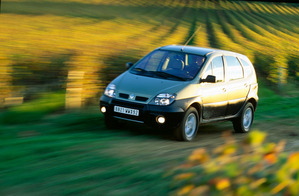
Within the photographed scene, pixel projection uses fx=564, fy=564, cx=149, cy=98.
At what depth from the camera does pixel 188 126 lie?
967cm

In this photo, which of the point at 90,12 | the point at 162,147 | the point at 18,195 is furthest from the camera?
the point at 90,12

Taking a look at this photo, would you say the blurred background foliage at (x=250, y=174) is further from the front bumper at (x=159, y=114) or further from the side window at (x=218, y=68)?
the side window at (x=218, y=68)

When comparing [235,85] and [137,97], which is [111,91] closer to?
[137,97]

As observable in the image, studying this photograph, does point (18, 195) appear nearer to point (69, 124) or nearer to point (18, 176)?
point (18, 176)

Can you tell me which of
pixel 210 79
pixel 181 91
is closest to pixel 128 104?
pixel 181 91

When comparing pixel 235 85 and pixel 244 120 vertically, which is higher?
pixel 235 85

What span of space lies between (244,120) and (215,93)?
5.42 feet

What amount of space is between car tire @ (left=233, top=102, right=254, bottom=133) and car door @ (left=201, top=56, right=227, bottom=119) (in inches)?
32.8

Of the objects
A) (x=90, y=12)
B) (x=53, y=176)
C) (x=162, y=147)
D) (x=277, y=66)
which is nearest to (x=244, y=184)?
(x=53, y=176)

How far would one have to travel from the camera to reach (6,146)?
754 centimetres

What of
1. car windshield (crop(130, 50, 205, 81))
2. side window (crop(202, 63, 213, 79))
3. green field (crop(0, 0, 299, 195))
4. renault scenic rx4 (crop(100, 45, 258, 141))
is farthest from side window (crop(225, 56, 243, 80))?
green field (crop(0, 0, 299, 195))

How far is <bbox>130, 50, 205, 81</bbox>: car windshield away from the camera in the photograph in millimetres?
10055

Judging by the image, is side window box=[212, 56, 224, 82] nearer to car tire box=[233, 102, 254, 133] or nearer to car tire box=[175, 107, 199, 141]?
car tire box=[175, 107, 199, 141]

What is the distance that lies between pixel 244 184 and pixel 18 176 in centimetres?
316
